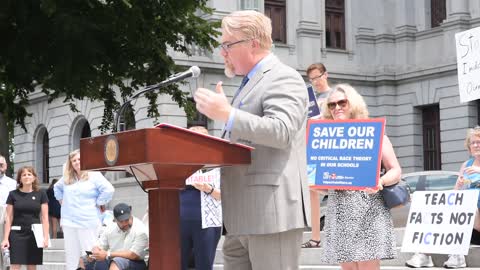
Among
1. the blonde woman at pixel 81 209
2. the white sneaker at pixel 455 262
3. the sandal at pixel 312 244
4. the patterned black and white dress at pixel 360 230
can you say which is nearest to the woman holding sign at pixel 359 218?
the patterned black and white dress at pixel 360 230

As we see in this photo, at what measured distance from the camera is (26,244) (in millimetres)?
13117

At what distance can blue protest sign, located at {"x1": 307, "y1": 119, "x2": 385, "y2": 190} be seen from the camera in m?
6.70

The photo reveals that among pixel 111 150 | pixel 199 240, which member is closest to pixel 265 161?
pixel 111 150

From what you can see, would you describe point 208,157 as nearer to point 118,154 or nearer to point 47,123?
point 118,154

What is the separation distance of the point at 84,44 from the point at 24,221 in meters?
2.45

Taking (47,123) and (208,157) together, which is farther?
(47,123)

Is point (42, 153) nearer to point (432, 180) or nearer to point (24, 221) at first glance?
point (432, 180)

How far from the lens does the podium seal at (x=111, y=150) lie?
4.25 metres

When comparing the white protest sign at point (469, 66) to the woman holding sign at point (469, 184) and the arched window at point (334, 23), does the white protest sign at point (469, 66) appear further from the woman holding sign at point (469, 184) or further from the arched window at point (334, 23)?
the arched window at point (334, 23)

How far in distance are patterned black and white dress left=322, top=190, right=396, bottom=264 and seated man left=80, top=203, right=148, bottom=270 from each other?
15.1 ft

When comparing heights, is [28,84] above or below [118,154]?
above

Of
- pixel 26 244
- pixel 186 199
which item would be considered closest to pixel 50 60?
pixel 26 244

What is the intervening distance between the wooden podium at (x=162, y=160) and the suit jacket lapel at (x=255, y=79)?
0.99 feet

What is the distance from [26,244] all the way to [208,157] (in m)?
9.37
